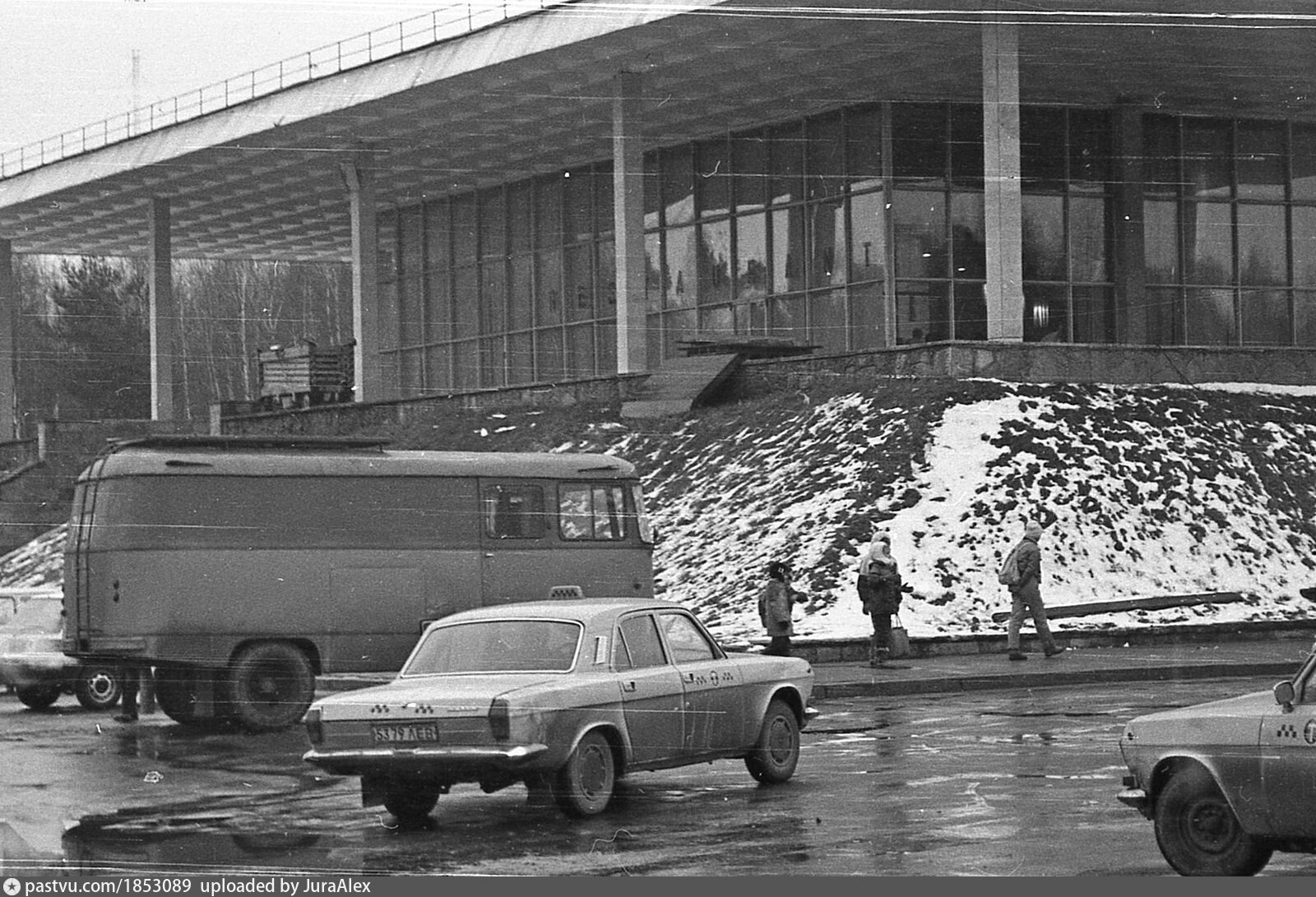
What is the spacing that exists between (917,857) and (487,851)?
223 cm

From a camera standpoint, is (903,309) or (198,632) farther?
(903,309)

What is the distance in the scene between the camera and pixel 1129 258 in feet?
145

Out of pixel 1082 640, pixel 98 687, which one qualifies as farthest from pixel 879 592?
pixel 98 687

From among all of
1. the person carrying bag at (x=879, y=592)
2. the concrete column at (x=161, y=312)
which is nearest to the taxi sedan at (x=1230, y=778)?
the person carrying bag at (x=879, y=592)

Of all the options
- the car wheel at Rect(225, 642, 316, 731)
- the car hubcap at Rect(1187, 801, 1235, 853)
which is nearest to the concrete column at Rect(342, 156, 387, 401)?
the car wheel at Rect(225, 642, 316, 731)

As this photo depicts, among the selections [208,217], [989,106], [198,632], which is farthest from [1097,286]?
[198,632]

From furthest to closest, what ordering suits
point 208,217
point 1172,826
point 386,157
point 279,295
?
1. point 279,295
2. point 208,217
3. point 386,157
4. point 1172,826

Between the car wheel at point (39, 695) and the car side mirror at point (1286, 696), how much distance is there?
16154 mm

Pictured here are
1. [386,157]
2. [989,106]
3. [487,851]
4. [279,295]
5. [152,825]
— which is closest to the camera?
[487,851]

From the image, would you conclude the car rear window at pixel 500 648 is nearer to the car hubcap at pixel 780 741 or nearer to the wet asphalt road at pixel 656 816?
the wet asphalt road at pixel 656 816

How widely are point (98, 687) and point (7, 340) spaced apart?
4072cm

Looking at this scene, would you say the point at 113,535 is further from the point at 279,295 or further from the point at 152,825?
the point at 279,295

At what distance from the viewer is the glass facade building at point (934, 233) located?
42219 mm

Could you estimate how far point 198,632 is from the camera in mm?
20062
